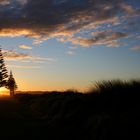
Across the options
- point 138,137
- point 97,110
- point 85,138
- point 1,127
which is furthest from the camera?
point 1,127

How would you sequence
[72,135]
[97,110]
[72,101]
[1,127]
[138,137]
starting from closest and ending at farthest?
1. [138,137]
2. [72,135]
3. [97,110]
4. [1,127]
5. [72,101]

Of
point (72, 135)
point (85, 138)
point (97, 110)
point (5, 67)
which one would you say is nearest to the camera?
point (85, 138)

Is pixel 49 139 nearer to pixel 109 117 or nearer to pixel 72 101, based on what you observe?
pixel 109 117

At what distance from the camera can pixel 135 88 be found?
16766 mm

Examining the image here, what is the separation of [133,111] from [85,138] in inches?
73.8

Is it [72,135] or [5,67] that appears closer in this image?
[72,135]

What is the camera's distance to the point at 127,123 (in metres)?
12.6

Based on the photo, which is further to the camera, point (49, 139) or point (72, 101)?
point (72, 101)

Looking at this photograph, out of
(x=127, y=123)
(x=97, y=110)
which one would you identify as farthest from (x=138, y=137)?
(x=97, y=110)

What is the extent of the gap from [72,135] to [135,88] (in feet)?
11.8

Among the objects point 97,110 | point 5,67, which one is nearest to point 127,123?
point 97,110

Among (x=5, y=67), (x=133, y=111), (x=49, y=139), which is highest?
(x=5, y=67)

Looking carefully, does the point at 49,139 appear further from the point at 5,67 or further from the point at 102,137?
the point at 5,67

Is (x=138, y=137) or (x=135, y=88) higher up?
(x=135, y=88)
